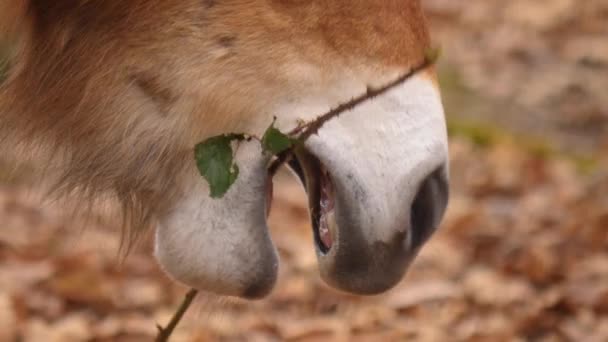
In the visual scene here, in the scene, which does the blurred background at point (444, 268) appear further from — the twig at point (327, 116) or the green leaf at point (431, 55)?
the green leaf at point (431, 55)

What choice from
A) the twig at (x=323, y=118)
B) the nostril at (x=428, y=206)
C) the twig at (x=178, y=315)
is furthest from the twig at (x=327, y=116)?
the twig at (x=178, y=315)

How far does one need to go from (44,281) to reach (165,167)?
1.50 metres

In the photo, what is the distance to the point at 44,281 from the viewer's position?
3459 mm

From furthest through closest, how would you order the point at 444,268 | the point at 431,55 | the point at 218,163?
the point at 444,268, the point at 431,55, the point at 218,163

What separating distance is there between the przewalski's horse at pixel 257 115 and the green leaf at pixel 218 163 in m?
0.02

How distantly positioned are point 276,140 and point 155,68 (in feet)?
0.84

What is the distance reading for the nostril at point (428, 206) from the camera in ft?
6.43

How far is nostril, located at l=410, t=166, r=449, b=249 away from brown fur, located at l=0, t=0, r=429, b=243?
19 cm

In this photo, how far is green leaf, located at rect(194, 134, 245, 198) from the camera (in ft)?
6.31

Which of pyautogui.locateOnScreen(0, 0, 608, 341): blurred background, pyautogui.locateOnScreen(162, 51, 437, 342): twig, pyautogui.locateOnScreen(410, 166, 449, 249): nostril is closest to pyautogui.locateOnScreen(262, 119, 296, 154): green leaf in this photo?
pyautogui.locateOnScreen(162, 51, 437, 342): twig

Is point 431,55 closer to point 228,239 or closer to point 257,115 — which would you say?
point 257,115

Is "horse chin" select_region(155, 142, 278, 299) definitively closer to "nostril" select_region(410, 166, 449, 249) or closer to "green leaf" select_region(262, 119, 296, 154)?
"green leaf" select_region(262, 119, 296, 154)

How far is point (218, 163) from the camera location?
75.2 inches

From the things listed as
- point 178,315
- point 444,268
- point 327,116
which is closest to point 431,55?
point 327,116
